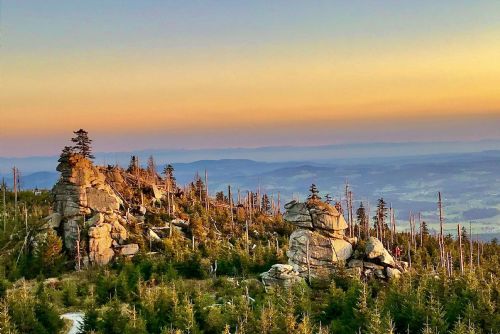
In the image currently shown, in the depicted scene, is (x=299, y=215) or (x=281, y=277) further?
(x=299, y=215)

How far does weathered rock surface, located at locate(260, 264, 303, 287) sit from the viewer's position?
57.1 metres

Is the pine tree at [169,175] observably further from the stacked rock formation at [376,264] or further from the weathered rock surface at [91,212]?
the stacked rock formation at [376,264]

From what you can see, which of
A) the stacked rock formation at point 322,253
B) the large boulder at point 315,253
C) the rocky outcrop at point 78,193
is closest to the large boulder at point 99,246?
the rocky outcrop at point 78,193

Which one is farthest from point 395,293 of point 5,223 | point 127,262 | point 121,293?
point 5,223

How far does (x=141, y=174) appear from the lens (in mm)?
100125

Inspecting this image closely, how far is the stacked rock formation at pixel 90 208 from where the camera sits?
67.2m

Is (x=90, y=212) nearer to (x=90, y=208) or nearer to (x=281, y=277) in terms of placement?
(x=90, y=208)

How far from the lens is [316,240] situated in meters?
62.3

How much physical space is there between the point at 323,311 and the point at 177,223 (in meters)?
36.3

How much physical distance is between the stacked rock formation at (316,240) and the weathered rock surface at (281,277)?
201 centimetres

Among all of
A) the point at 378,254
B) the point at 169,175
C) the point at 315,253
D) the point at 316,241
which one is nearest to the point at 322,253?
the point at 315,253

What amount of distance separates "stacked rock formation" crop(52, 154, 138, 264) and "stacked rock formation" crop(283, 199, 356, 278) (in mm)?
22708

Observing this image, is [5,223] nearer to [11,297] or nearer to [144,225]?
[144,225]

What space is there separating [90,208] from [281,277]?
1199 inches
